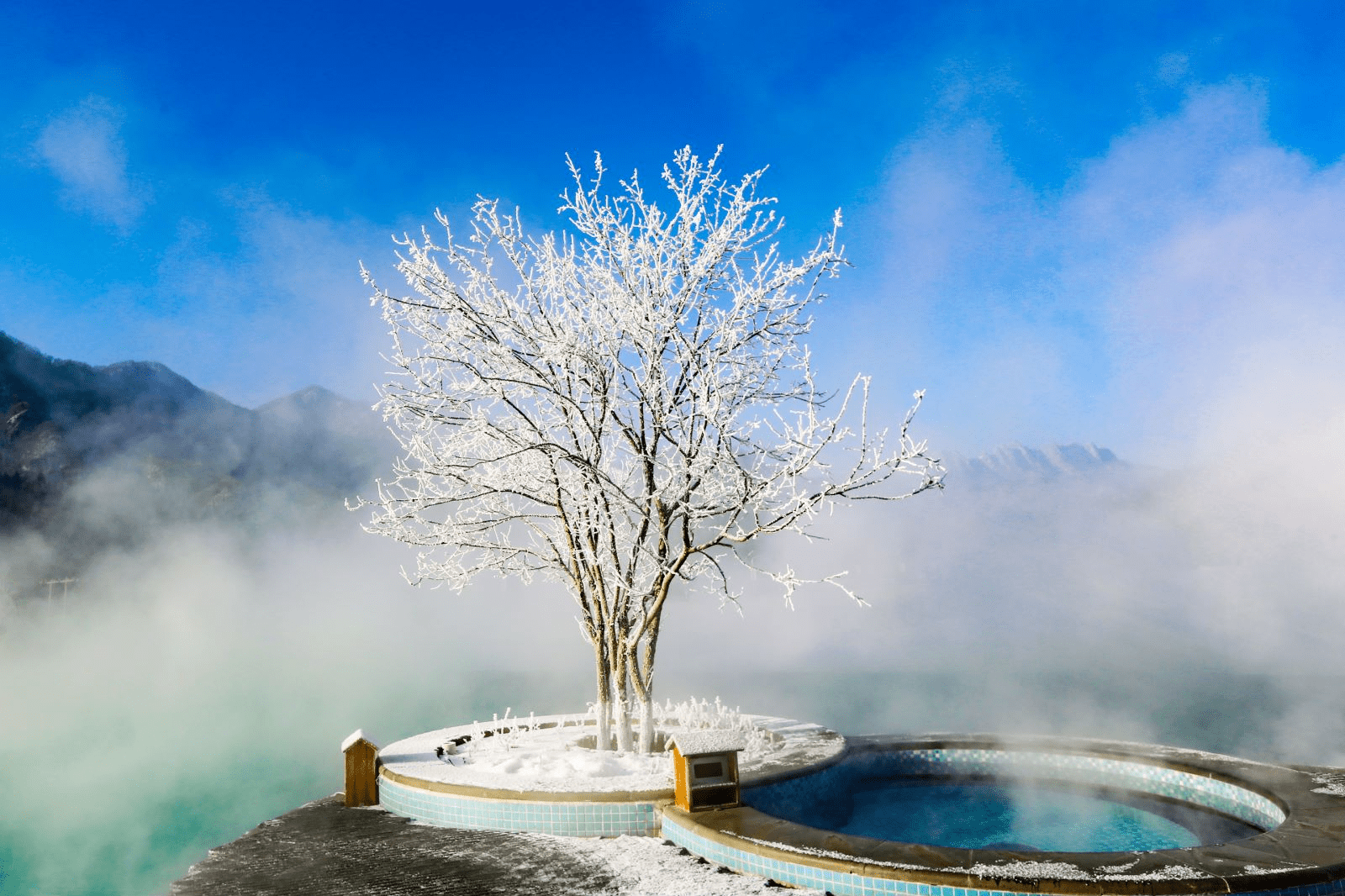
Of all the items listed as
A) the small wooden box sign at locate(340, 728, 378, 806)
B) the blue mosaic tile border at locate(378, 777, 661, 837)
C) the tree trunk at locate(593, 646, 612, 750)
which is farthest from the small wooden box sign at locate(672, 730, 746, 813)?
the small wooden box sign at locate(340, 728, 378, 806)

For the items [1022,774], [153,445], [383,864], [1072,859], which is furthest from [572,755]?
[153,445]

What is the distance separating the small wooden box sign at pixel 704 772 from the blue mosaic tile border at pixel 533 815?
41cm

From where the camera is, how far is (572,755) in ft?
27.3

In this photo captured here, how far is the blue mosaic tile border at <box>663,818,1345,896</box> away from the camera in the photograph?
4.51m

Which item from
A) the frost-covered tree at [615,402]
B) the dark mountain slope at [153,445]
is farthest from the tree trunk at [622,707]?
the dark mountain slope at [153,445]

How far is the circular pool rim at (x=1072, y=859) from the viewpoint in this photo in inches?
175

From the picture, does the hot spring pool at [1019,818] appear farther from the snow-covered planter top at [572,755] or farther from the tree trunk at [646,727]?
the tree trunk at [646,727]

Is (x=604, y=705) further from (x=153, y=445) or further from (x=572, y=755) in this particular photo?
(x=153, y=445)

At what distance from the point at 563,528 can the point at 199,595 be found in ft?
213

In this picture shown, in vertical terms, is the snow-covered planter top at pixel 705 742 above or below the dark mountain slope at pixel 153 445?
below

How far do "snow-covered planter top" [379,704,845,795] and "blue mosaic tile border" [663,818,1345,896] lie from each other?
0.90 metres

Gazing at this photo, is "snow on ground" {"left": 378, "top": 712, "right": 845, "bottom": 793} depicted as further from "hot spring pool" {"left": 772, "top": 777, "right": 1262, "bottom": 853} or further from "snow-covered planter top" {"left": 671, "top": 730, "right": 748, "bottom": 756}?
"hot spring pool" {"left": 772, "top": 777, "right": 1262, "bottom": 853}

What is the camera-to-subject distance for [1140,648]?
5578cm

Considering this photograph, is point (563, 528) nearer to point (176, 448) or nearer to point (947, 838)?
point (947, 838)
